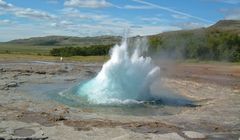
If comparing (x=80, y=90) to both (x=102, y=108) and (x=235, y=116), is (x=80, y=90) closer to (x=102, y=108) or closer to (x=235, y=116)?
(x=102, y=108)

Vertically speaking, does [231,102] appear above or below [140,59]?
below

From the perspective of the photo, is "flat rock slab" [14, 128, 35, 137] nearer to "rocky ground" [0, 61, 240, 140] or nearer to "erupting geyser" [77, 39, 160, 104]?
"rocky ground" [0, 61, 240, 140]

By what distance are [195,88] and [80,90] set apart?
8.63 meters

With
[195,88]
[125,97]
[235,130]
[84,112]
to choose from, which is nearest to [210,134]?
[235,130]

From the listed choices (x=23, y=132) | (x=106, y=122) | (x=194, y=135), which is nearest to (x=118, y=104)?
(x=106, y=122)

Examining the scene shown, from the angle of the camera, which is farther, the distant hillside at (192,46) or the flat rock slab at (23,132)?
the distant hillside at (192,46)

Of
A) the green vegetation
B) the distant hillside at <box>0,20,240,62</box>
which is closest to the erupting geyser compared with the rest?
the distant hillside at <box>0,20,240,62</box>

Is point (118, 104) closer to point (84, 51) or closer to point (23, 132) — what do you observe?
point (23, 132)

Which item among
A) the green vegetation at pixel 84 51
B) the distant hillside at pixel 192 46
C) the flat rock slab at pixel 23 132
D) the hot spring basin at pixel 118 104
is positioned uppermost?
the distant hillside at pixel 192 46

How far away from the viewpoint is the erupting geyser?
882 inches

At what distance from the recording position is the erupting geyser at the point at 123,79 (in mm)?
22406

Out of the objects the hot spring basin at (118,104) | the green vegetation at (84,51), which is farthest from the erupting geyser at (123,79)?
the green vegetation at (84,51)

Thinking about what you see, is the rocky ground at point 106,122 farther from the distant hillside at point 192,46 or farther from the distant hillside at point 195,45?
the distant hillside at point 195,45

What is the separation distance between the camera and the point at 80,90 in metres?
24.5
